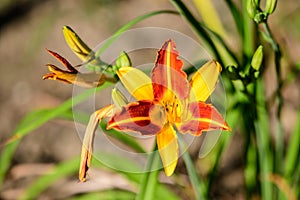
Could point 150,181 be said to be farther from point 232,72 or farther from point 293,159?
point 293,159

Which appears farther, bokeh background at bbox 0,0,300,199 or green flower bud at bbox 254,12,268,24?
bokeh background at bbox 0,0,300,199

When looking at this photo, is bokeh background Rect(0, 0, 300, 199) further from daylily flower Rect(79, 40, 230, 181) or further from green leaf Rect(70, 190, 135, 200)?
daylily flower Rect(79, 40, 230, 181)

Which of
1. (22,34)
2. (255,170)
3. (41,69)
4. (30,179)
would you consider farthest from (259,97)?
(22,34)

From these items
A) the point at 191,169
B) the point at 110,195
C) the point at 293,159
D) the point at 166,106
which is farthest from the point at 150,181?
the point at 110,195

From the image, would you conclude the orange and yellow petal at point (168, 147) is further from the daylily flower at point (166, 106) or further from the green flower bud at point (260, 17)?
the green flower bud at point (260, 17)

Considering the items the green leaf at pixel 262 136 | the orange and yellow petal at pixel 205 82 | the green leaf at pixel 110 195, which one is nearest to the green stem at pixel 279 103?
the green leaf at pixel 262 136

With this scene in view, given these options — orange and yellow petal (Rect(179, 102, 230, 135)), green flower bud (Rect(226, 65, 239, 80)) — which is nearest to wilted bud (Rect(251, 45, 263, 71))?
→ green flower bud (Rect(226, 65, 239, 80))

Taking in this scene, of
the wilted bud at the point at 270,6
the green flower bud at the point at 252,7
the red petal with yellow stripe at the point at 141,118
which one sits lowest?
the red petal with yellow stripe at the point at 141,118
